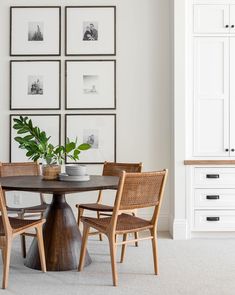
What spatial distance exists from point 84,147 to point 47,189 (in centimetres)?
70

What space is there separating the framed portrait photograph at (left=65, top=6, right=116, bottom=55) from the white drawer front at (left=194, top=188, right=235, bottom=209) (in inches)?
74.0

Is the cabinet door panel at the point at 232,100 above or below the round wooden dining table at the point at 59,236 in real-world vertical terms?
above

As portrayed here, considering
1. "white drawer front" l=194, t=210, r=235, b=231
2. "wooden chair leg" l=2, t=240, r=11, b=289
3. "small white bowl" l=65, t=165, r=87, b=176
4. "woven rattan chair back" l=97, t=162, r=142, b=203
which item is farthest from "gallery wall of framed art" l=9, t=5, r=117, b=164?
"wooden chair leg" l=2, t=240, r=11, b=289

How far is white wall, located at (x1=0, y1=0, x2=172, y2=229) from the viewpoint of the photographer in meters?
4.89

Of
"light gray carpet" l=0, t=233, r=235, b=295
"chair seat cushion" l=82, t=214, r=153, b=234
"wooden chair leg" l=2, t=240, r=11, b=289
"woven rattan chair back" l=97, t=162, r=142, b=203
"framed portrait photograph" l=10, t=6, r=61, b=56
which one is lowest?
"light gray carpet" l=0, t=233, r=235, b=295

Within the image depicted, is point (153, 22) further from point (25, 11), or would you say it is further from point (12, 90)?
point (12, 90)

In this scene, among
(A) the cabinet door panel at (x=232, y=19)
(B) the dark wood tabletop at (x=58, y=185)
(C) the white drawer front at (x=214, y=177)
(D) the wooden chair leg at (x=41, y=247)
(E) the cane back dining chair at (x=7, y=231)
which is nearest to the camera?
A: (E) the cane back dining chair at (x=7, y=231)

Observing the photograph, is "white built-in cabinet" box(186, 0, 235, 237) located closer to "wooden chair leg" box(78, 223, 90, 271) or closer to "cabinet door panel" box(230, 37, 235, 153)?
"cabinet door panel" box(230, 37, 235, 153)

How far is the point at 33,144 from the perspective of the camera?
138 inches

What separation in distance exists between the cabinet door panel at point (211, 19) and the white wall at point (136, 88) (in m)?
0.50

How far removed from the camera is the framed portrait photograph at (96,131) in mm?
4887

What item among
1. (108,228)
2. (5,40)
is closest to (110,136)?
(5,40)

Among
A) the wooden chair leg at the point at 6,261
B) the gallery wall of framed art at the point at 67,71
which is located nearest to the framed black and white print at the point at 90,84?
the gallery wall of framed art at the point at 67,71

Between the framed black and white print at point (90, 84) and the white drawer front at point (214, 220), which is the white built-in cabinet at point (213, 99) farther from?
the framed black and white print at point (90, 84)
